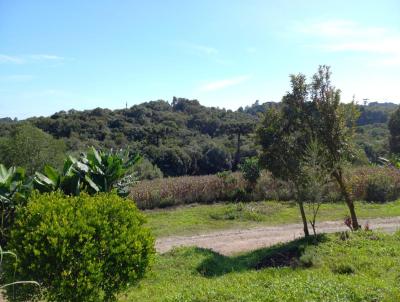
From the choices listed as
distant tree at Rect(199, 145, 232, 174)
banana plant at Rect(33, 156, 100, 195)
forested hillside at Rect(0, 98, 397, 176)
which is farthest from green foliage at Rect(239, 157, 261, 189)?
distant tree at Rect(199, 145, 232, 174)

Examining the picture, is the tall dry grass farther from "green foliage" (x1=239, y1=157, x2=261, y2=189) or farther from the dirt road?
the dirt road

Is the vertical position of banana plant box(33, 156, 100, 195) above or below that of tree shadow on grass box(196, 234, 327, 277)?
above

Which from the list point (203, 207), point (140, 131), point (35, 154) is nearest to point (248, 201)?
point (203, 207)

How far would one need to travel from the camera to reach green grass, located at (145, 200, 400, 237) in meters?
16.8

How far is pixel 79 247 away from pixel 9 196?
2415 millimetres

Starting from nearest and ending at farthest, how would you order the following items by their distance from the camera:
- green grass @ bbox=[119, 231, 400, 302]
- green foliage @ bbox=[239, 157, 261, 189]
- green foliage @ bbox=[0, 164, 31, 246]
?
1. green grass @ bbox=[119, 231, 400, 302]
2. green foliage @ bbox=[0, 164, 31, 246]
3. green foliage @ bbox=[239, 157, 261, 189]

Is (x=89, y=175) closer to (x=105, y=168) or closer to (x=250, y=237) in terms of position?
(x=105, y=168)

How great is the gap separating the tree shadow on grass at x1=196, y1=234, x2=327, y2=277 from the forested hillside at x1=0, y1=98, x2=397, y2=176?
21.8 meters

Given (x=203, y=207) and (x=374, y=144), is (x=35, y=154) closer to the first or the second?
(x=203, y=207)

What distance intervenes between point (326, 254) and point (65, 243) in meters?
7.07

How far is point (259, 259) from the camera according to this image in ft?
36.1

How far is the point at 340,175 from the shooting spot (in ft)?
43.2

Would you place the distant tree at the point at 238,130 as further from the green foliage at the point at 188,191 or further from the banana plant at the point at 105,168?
the banana plant at the point at 105,168

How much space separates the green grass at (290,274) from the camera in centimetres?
659
